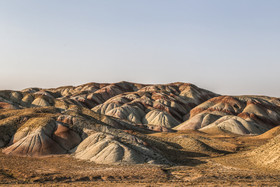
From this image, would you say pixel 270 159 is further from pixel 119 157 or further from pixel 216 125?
pixel 216 125

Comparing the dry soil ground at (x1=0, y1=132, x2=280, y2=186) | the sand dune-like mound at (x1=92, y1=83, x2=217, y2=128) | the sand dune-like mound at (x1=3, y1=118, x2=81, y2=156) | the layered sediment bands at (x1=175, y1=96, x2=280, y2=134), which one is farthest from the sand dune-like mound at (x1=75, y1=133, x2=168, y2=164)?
the sand dune-like mound at (x1=92, y1=83, x2=217, y2=128)

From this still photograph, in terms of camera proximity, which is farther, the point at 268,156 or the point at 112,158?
the point at 268,156

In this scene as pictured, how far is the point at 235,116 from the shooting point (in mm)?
95125

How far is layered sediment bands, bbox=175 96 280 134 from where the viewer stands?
87.7 metres

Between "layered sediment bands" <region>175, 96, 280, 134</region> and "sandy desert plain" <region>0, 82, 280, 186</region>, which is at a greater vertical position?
"sandy desert plain" <region>0, 82, 280, 186</region>

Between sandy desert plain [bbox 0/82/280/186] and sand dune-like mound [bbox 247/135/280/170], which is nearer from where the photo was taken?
sandy desert plain [bbox 0/82/280/186]

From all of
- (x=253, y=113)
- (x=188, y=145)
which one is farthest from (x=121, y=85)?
(x=188, y=145)

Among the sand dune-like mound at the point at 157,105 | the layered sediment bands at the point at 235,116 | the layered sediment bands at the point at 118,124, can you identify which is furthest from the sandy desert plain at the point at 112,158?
the sand dune-like mound at the point at 157,105

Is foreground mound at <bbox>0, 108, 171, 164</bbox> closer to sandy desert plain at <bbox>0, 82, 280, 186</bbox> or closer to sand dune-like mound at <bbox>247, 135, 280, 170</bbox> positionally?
sandy desert plain at <bbox>0, 82, 280, 186</bbox>

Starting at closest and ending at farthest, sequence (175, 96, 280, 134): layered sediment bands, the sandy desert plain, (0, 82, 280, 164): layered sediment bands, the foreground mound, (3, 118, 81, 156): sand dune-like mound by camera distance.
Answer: the sandy desert plain < the foreground mound < (0, 82, 280, 164): layered sediment bands < (3, 118, 81, 156): sand dune-like mound < (175, 96, 280, 134): layered sediment bands

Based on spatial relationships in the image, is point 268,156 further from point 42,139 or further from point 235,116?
point 235,116

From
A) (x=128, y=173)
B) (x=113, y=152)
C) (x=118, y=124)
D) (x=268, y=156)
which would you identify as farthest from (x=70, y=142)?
(x=268, y=156)

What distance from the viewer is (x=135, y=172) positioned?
30359mm

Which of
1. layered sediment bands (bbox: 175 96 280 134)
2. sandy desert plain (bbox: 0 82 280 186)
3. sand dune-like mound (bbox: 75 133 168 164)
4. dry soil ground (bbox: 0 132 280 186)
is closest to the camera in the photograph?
dry soil ground (bbox: 0 132 280 186)
